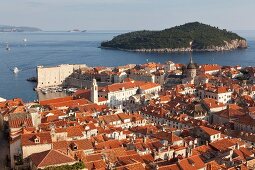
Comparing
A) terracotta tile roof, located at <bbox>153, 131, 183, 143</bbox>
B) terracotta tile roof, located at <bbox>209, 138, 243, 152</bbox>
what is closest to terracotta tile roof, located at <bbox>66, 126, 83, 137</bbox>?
terracotta tile roof, located at <bbox>153, 131, 183, 143</bbox>

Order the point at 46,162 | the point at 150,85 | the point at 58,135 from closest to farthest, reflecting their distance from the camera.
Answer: the point at 46,162 → the point at 58,135 → the point at 150,85

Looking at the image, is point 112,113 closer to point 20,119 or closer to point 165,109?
point 165,109

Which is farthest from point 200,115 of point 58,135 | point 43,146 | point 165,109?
point 43,146

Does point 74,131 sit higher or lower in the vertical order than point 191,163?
higher

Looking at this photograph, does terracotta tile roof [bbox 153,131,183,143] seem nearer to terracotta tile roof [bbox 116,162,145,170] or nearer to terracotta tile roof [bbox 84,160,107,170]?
terracotta tile roof [bbox 116,162,145,170]

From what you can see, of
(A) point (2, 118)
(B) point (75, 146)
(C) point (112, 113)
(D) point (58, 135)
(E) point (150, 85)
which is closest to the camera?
(B) point (75, 146)

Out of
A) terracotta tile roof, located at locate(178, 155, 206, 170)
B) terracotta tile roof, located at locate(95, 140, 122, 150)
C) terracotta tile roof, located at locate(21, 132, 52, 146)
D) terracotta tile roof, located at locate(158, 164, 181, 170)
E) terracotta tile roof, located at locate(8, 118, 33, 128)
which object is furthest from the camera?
terracotta tile roof, located at locate(95, 140, 122, 150)

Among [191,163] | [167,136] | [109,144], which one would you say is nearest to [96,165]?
[191,163]

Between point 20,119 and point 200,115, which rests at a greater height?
point 20,119

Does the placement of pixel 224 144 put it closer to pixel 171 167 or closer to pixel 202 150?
pixel 202 150
